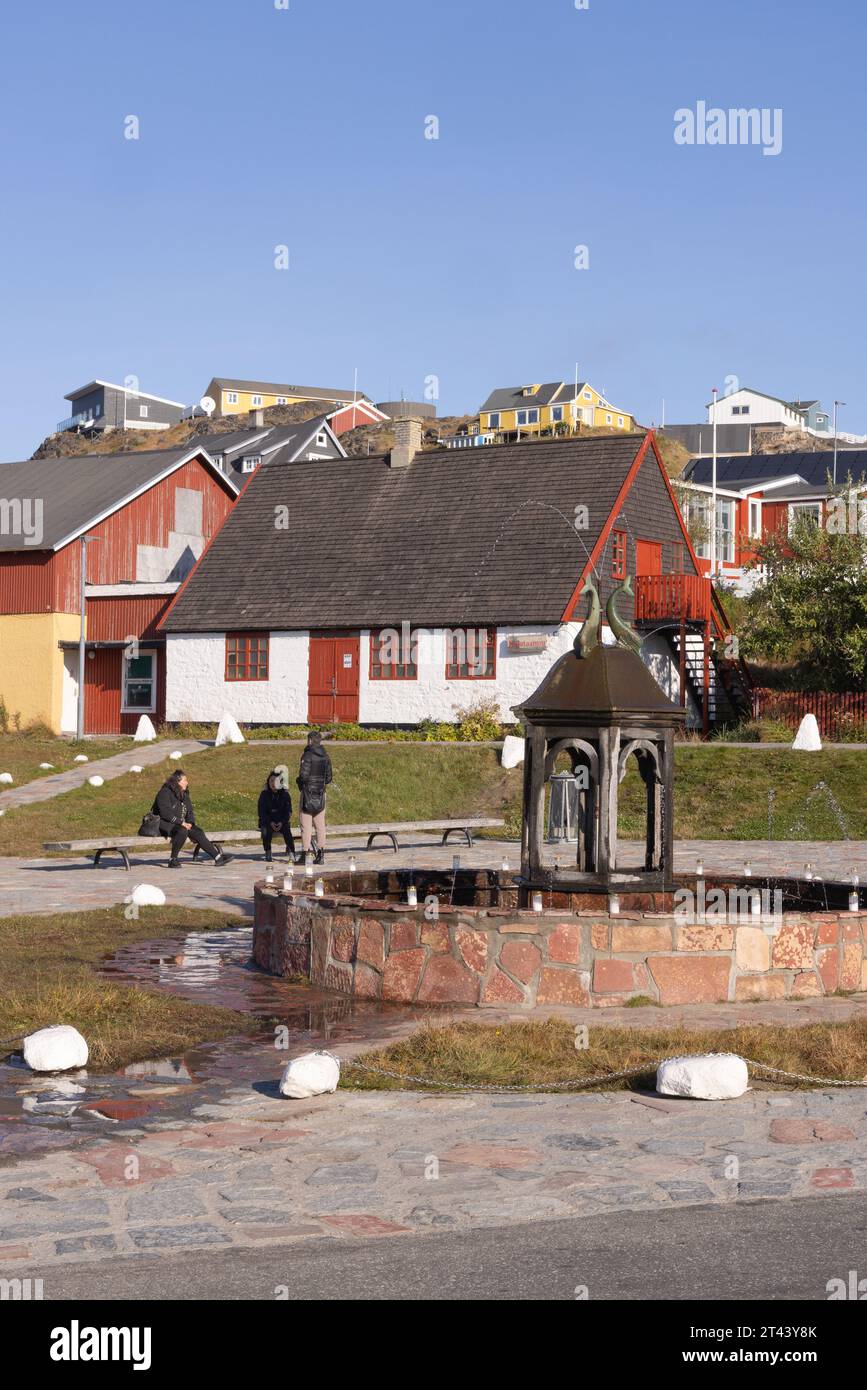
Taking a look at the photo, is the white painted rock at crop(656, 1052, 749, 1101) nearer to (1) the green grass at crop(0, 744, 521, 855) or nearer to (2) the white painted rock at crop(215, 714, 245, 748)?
(1) the green grass at crop(0, 744, 521, 855)

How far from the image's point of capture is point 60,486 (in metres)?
49.9

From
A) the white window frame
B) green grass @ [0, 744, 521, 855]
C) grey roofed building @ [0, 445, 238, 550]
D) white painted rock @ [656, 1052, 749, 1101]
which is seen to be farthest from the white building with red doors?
white painted rock @ [656, 1052, 749, 1101]

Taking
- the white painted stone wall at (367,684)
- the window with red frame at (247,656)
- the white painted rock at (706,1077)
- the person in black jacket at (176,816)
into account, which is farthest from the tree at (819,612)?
the white painted rock at (706,1077)

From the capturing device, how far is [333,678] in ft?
131

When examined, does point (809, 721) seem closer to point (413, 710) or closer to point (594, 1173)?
point (413, 710)

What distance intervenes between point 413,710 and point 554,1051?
28783 mm

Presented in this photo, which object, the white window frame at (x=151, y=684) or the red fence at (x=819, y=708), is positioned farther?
the white window frame at (x=151, y=684)

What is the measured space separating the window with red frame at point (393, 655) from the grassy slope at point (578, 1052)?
92.4 ft

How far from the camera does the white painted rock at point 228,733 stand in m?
36.5

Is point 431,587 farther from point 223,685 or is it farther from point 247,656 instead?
point 223,685

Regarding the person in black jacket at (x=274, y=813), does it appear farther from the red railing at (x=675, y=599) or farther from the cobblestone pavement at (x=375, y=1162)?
the red railing at (x=675, y=599)

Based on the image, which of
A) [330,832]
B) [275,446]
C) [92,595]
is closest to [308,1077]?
[330,832]

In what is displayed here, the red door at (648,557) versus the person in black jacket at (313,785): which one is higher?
the red door at (648,557)

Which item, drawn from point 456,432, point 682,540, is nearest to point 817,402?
point 456,432
